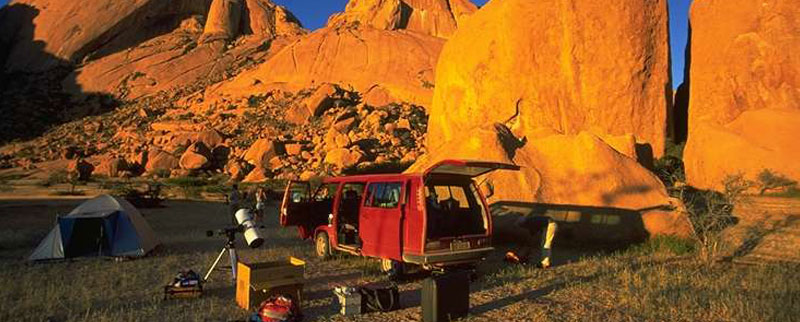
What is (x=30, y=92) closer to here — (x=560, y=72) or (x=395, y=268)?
(x=560, y=72)

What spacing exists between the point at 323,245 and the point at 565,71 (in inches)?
1033

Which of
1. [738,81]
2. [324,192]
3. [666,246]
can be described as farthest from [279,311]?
[738,81]

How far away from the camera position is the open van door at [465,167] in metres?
7.90

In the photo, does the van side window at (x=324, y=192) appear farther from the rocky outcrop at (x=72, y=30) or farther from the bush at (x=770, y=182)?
the rocky outcrop at (x=72, y=30)

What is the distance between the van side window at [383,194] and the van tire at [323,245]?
2212 millimetres

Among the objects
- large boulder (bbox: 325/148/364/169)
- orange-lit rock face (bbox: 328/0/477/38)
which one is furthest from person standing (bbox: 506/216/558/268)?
orange-lit rock face (bbox: 328/0/477/38)

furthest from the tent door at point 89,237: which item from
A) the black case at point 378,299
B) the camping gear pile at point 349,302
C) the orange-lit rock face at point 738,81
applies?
the orange-lit rock face at point 738,81

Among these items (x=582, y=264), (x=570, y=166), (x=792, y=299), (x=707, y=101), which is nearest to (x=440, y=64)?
(x=707, y=101)

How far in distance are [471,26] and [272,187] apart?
20534mm

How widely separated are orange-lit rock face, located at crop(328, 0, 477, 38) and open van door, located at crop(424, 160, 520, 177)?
73506 millimetres

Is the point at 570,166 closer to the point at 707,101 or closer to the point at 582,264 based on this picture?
the point at 582,264

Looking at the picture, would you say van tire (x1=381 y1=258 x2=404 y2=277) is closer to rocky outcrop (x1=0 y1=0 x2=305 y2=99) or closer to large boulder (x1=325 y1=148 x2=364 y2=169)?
large boulder (x1=325 y1=148 x2=364 y2=169)

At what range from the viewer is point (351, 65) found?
224 feet

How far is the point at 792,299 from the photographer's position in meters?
7.14
